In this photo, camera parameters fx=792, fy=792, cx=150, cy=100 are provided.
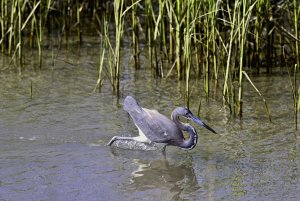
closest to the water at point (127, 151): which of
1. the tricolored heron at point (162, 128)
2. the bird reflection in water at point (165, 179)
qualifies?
the bird reflection in water at point (165, 179)

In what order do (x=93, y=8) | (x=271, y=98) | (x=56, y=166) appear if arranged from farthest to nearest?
(x=93, y=8)
(x=271, y=98)
(x=56, y=166)

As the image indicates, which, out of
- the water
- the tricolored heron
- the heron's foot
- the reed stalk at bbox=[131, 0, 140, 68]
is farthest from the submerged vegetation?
the heron's foot

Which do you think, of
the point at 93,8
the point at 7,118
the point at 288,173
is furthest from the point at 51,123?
the point at 93,8

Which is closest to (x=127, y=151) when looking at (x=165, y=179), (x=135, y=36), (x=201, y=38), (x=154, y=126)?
(x=154, y=126)

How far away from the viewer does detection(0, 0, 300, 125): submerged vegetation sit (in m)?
6.06

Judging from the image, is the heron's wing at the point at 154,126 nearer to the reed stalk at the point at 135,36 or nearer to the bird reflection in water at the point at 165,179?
the bird reflection in water at the point at 165,179

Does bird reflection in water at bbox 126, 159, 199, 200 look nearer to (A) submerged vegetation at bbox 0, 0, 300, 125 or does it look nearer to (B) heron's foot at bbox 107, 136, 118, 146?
(B) heron's foot at bbox 107, 136, 118, 146

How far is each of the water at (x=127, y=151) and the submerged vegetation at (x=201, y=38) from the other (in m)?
0.18

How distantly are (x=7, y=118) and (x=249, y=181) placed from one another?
225 cm

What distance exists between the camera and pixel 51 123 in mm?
6047

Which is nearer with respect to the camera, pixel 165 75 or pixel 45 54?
pixel 165 75

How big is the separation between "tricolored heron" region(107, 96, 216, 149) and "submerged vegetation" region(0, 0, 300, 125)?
65 centimetres

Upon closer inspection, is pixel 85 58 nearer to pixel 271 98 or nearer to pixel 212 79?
pixel 212 79

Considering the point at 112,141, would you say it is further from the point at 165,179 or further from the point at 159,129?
the point at 165,179
